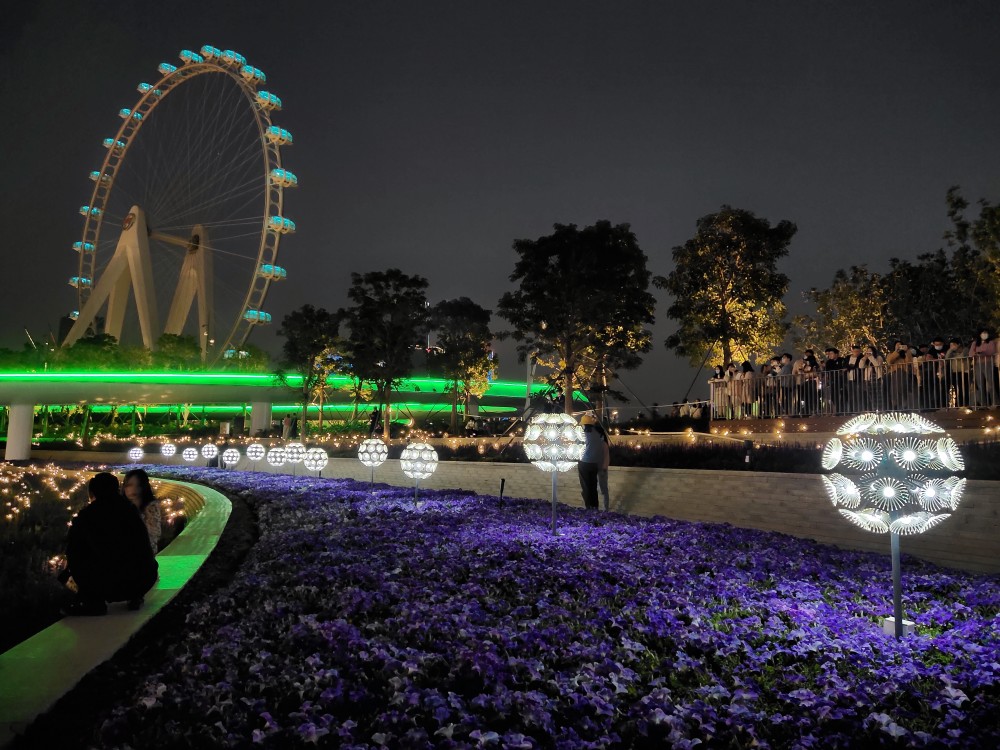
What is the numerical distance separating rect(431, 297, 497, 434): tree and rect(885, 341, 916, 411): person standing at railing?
27.1m

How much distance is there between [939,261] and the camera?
33.7 m

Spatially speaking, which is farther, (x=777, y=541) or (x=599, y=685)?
(x=777, y=541)

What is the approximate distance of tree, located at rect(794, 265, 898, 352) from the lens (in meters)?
32.1

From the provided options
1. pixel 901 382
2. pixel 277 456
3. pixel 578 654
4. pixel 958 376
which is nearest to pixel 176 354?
pixel 277 456

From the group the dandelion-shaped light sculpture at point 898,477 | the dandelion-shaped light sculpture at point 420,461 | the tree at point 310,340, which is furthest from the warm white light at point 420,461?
the tree at point 310,340

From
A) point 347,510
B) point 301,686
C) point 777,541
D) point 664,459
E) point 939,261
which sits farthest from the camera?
point 939,261

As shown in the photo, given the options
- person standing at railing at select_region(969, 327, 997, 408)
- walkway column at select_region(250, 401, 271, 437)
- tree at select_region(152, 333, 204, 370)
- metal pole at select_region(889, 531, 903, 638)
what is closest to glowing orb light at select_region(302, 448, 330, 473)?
person standing at railing at select_region(969, 327, 997, 408)

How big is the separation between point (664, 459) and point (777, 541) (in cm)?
573

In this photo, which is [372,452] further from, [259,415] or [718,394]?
[259,415]

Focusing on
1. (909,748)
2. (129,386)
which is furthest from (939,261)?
(129,386)

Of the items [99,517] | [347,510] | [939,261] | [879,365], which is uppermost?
[939,261]

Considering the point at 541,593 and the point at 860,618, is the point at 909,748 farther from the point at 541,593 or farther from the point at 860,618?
the point at 541,593

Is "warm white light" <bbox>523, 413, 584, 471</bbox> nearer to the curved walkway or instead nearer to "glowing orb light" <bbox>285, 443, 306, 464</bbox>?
the curved walkway

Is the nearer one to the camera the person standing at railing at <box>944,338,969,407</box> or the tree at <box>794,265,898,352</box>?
the person standing at railing at <box>944,338,969,407</box>
